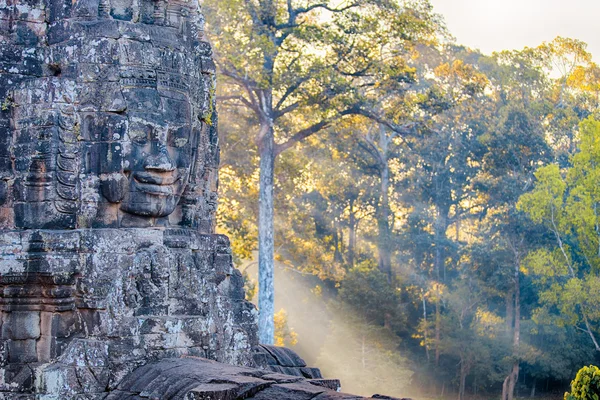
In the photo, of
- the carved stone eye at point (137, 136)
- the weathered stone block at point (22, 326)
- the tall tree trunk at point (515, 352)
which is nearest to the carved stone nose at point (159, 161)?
the carved stone eye at point (137, 136)

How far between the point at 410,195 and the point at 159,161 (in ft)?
98.9

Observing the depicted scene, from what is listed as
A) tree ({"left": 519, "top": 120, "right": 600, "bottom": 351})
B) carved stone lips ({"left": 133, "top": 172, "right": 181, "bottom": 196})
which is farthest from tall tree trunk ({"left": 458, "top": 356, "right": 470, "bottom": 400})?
carved stone lips ({"left": 133, "top": 172, "right": 181, "bottom": 196})

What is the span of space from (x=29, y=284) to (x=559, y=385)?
26895 millimetres

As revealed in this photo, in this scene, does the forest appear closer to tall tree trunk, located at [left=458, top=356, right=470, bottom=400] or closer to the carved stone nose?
tall tree trunk, located at [left=458, top=356, right=470, bottom=400]

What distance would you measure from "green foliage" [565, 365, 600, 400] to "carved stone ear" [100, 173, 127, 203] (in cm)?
941

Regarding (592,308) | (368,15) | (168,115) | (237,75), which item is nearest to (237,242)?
(237,75)

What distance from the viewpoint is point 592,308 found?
27703mm

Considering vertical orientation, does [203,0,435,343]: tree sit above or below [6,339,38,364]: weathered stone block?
above

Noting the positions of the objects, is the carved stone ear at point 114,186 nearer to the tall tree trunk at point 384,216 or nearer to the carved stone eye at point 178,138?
the carved stone eye at point 178,138

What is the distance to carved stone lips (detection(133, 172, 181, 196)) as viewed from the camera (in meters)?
8.38

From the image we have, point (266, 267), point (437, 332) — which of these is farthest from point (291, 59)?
point (437, 332)

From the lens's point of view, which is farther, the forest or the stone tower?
the forest

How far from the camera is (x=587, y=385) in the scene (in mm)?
15297

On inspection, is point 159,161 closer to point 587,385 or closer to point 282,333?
point 587,385
